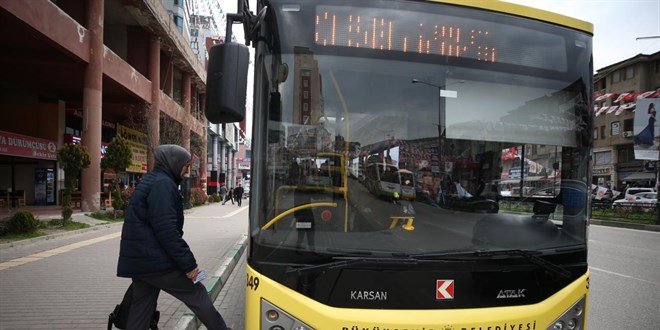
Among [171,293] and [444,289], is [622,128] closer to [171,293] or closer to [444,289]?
[444,289]

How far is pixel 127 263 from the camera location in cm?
298

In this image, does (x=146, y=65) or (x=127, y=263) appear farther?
(x=146, y=65)

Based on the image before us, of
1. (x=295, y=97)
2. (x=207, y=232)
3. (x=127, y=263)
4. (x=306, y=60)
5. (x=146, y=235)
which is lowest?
(x=207, y=232)

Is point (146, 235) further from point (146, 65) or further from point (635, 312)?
point (146, 65)

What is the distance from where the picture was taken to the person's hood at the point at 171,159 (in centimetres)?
315

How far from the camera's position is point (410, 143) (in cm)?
275

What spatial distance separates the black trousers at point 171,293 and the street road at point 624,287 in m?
4.33

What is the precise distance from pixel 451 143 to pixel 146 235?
88.7 inches

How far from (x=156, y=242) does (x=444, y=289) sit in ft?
6.65

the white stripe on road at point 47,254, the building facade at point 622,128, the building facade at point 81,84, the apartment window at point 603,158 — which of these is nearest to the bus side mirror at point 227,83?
the white stripe on road at point 47,254

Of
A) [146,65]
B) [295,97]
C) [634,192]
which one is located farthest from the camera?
[634,192]

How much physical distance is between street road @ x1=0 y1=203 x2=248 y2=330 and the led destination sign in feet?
12.0

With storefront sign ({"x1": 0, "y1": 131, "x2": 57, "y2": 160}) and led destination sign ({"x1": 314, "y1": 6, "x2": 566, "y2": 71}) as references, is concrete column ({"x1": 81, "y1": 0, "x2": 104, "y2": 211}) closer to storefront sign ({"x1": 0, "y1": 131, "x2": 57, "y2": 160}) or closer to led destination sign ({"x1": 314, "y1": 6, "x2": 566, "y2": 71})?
storefront sign ({"x1": 0, "y1": 131, "x2": 57, "y2": 160})

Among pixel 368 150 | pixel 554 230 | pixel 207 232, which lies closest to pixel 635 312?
pixel 554 230
